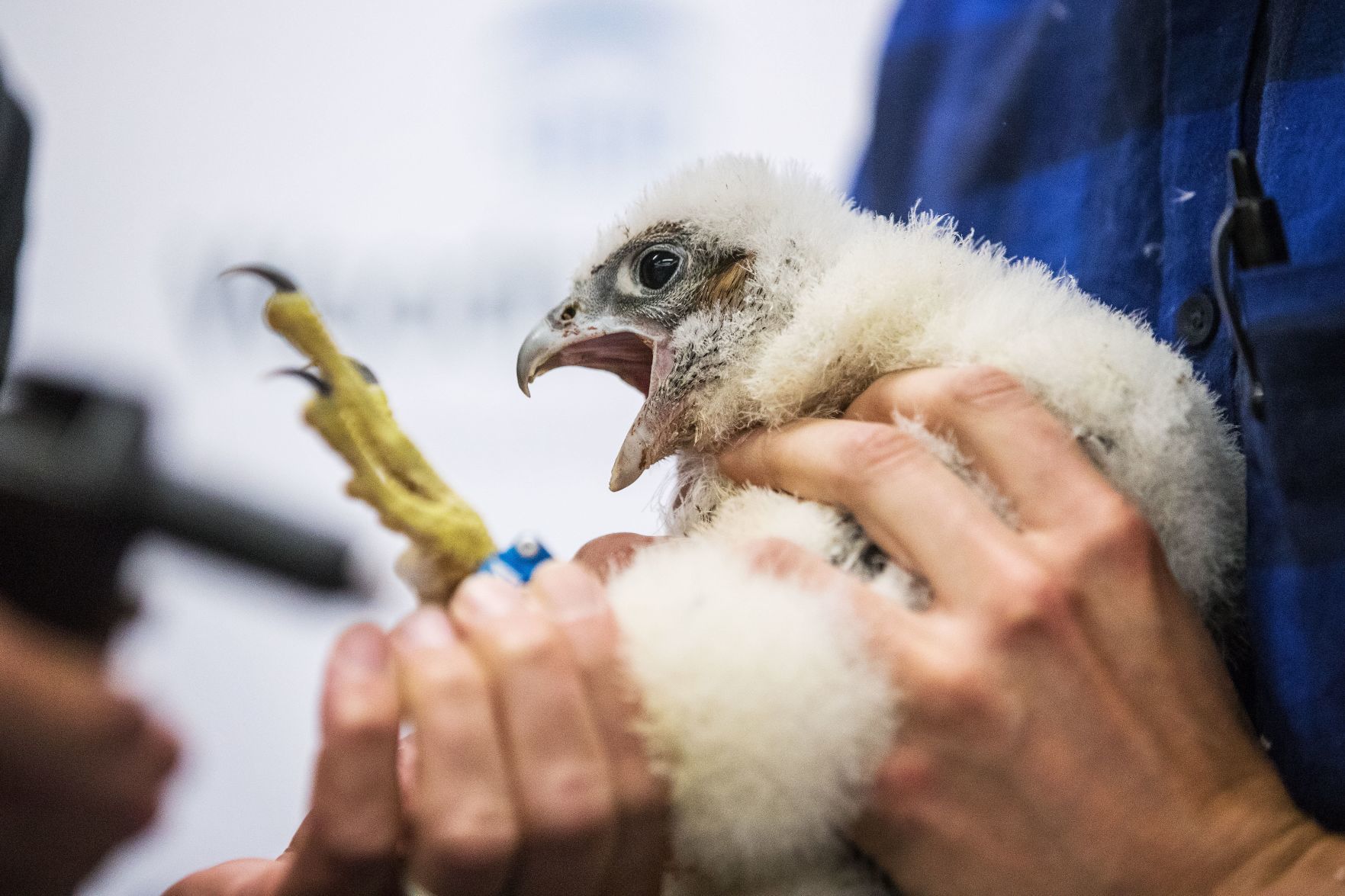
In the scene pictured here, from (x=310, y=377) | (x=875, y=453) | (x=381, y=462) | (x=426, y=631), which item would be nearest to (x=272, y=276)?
(x=310, y=377)

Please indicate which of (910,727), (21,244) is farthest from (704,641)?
(21,244)

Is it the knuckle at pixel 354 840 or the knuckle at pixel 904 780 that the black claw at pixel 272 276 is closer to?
the knuckle at pixel 354 840

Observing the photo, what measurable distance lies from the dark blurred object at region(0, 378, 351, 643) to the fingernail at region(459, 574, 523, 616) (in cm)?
25

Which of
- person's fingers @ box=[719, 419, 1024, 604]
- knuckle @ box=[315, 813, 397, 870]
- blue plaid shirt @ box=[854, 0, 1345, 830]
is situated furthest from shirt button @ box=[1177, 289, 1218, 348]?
knuckle @ box=[315, 813, 397, 870]

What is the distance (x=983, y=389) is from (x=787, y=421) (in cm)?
23

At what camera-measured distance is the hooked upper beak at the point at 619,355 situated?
3.65 ft

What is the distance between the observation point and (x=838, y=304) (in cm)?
96

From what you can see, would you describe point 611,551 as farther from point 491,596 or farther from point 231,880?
point 231,880

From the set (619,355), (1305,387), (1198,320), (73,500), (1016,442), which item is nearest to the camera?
(73,500)

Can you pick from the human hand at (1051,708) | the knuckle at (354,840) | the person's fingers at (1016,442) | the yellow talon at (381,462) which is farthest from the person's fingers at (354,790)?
the person's fingers at (1016,442)

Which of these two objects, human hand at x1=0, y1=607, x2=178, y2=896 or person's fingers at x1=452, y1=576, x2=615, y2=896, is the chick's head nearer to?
person's fingers at x1=452, y1=576, x2=615, y2=896

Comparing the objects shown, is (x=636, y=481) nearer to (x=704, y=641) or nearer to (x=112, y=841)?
(x=704, y=641)

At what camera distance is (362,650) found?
0.65 meters

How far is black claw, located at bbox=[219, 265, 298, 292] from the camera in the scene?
2.74 ft
